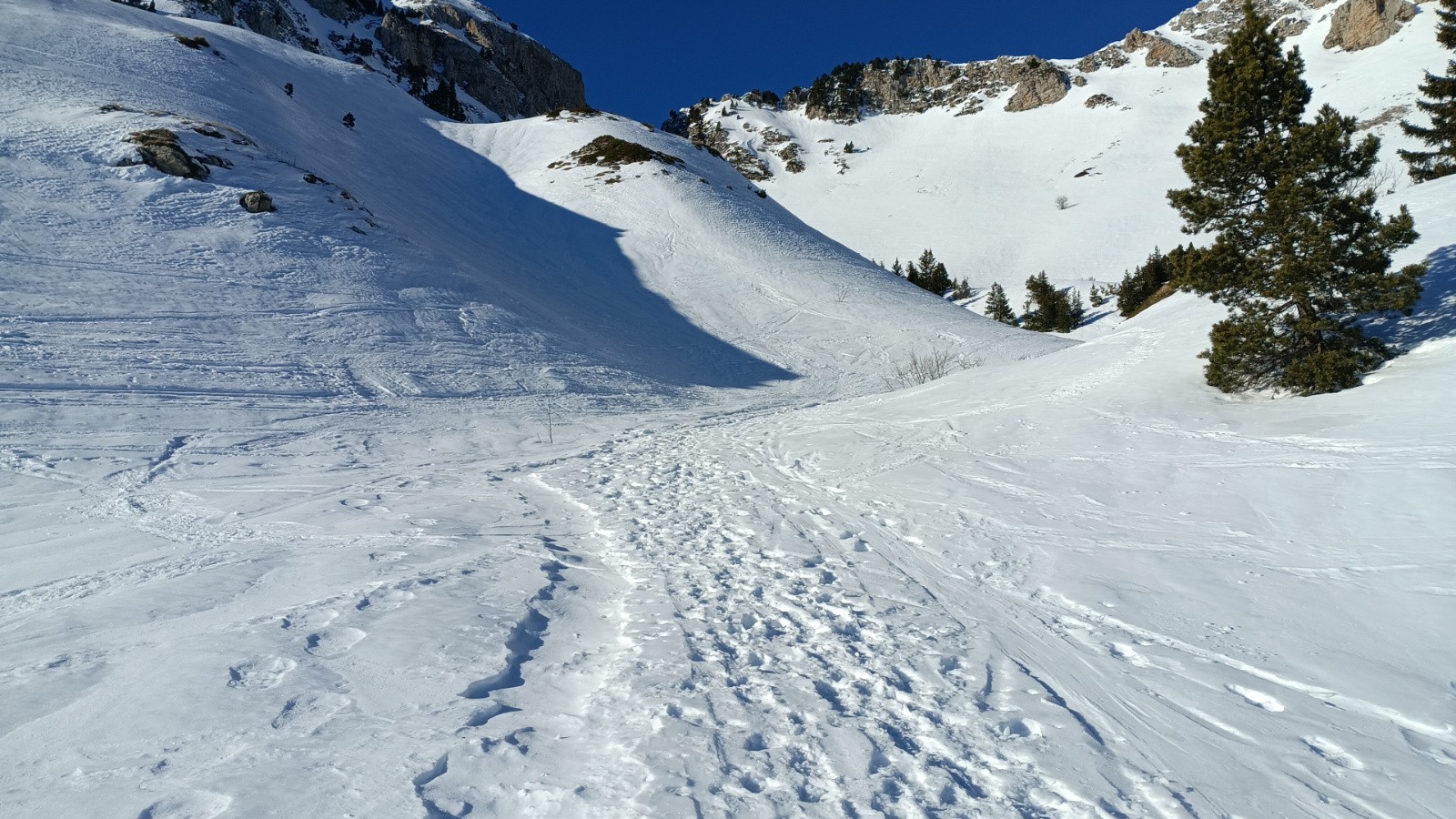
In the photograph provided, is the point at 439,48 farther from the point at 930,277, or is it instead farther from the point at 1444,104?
the point at 1444,104

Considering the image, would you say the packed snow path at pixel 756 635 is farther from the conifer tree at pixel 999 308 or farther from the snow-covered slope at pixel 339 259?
the conifer tree at pixel 999 308

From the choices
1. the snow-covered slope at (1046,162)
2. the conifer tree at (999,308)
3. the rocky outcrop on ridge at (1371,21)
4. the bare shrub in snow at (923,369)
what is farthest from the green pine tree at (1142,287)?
the rocky outcrop on ridge at (1371,21)

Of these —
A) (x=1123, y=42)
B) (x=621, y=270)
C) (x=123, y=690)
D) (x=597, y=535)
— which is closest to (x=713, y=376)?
(x=621, y=270)

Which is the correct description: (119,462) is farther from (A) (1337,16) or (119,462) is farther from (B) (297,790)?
(A) (1337,16)

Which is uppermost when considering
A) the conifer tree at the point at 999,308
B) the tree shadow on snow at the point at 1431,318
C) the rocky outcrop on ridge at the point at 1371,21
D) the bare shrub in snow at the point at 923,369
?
the rocky outcrop on ridge at the point at 1371,21

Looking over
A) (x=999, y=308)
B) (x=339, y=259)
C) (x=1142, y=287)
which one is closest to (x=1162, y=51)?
(x=999, y=308)

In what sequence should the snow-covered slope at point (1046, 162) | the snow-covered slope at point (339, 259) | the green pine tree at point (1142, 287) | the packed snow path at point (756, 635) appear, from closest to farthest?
the packed snow path at point (756, 635) < the snow-covered slope at point (339, 259) < the green pine tree at point (1142, 287) < the snow-covered slope at point (1046, 162)

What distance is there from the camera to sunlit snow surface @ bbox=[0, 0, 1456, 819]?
2.92m

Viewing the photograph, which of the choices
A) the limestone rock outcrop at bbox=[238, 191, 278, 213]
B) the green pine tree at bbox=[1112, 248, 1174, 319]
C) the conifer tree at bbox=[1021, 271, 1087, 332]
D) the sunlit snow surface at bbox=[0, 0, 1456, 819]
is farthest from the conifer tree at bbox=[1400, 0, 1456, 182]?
the limestone rock outcrop at bbox=[238, 191, 278, 213]

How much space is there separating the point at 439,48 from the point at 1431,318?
344 ft

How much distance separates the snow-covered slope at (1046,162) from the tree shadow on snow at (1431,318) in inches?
1059

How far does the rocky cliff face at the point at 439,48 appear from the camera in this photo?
7112cm

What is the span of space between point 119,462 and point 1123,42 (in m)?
150

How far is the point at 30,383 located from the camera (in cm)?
911
